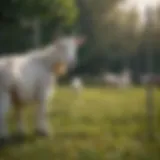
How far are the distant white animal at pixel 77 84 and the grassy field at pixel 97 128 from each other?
0.5 inches

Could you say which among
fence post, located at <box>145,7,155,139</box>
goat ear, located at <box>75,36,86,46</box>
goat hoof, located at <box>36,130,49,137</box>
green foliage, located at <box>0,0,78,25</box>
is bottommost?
goat hoof, located at <box>36,130,49,137</box>

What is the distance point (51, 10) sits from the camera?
A: 41.3 inches

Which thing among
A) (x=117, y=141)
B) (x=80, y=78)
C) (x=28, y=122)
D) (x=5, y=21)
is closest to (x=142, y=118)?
(x=117, y=141)

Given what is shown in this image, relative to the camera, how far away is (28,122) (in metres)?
1.08

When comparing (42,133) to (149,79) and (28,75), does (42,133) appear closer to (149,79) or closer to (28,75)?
(28,75)

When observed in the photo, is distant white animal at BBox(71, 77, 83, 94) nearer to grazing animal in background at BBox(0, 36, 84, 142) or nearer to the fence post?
grazing animal in background at BBox(0, 36, 84, 142)

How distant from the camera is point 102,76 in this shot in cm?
109

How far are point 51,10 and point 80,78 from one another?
7.5 inches

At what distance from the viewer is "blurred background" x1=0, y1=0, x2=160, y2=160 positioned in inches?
41.6

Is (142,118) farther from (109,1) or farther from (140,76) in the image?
(109,1)

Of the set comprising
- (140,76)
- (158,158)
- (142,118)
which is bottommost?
(158,158)

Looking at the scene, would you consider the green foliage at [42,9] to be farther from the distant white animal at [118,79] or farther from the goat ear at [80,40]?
the distant white animal at [118,79]

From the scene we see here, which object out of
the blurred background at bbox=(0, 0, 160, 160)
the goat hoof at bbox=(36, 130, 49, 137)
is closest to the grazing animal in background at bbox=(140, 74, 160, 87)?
the blurred background at bbox=(0, 0, 160, 160)

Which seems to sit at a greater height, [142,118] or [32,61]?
[32,61]
